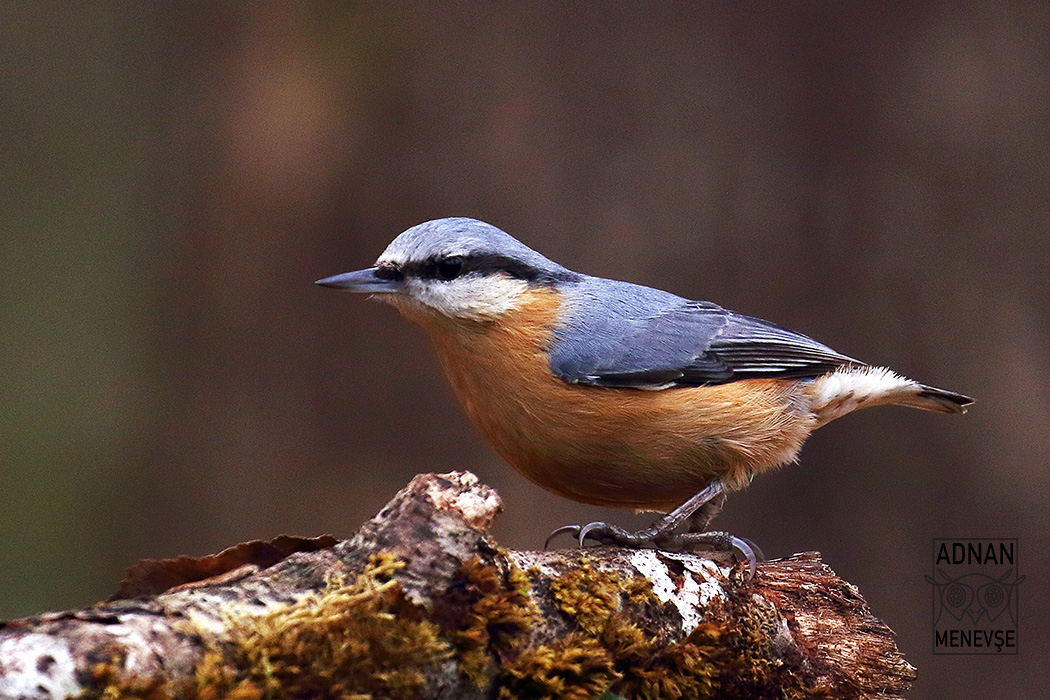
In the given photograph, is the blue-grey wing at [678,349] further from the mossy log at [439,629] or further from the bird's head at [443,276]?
the mossy log at [439,629]

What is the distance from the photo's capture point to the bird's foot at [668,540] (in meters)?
2.35

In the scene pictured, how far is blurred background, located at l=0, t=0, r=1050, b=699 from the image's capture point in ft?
14.0

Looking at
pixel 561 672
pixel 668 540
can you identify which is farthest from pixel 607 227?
pixel 561 672

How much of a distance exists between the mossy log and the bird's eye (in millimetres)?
920

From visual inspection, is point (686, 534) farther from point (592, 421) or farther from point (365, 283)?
point (365, 283)

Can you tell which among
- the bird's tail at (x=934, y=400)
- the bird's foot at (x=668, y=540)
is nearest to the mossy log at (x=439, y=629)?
the bird's foot at (x=668, y=540)

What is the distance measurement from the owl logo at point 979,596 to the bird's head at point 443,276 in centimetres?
292

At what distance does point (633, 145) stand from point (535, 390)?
89.0 inches

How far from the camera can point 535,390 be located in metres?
2.48

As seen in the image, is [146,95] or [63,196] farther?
[63,196]

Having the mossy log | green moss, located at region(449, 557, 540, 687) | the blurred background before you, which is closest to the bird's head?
the mossy log

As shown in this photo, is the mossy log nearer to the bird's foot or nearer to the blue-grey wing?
the bird's foot

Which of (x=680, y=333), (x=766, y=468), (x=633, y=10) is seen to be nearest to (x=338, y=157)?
(x=633, y=10)

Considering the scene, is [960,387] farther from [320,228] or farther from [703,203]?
[320,228]
